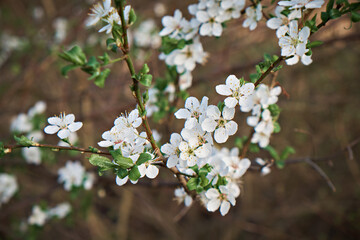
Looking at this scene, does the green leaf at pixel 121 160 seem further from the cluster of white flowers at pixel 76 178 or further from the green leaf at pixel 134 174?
the cluster of white flowers at pixel 76 178

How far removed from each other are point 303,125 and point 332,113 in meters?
0.44

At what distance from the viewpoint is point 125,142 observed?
37.8 inches

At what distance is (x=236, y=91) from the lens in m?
0.96

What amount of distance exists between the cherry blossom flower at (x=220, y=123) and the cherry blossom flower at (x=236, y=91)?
0.03 metres

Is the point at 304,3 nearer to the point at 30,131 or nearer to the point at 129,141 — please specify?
the point at 129,141

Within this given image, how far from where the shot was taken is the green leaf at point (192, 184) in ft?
3.25

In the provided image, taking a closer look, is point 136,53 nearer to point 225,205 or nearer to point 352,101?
point 225,205

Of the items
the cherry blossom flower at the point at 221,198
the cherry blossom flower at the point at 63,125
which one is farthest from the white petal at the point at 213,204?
the cherry blossom flower at the point at 63,125

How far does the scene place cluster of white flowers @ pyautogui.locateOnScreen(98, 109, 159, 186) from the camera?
0.93m

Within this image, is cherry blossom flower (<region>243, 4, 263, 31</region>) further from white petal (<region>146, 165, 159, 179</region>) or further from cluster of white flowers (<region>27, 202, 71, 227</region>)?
cluster of white flowers (<region>27, 202, 71, 227</region>)

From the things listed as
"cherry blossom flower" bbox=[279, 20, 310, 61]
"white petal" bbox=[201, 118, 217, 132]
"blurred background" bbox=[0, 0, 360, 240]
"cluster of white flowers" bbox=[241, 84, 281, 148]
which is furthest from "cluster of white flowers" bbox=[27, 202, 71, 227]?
"cherry blossom flower" bbox=[279, 20, 310, 61]

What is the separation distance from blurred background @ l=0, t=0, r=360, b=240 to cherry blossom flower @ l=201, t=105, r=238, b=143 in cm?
212

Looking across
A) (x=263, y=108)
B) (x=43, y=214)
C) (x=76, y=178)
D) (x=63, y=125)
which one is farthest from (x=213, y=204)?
(x=43, y=214)

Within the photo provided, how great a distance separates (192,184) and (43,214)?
1815mm
